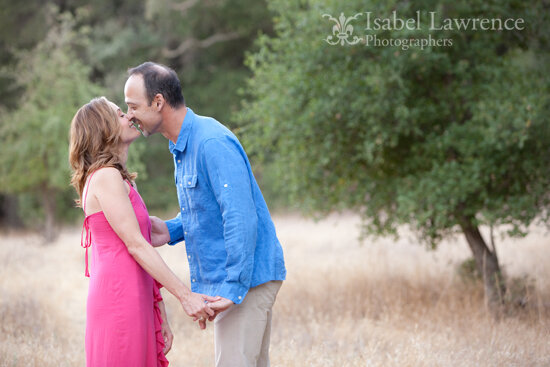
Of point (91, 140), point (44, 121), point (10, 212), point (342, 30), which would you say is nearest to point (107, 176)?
point (91, 140)

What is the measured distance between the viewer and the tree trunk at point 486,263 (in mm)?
6898

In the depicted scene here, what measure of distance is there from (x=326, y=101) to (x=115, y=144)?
4.01 m

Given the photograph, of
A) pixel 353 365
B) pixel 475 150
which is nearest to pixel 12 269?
pixel 353 365

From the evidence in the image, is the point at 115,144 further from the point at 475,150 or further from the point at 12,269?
the point at 12,269

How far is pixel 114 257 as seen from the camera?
2996mm

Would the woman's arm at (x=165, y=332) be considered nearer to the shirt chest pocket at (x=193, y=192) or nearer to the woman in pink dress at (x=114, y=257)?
the woman in pink dress at (x=114, y=257)

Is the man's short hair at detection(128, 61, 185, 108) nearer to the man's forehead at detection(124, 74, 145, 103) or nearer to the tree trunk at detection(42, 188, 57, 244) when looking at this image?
the man's forehead at detection(124, 74, 145, 103)

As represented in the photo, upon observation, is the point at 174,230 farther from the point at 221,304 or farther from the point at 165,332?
the point at 221,304

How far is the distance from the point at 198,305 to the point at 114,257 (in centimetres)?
57

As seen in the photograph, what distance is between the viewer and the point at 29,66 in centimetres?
1593

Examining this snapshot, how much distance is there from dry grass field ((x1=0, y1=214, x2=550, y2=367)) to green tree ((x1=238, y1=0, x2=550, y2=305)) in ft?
2.60

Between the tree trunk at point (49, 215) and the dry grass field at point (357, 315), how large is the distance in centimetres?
478

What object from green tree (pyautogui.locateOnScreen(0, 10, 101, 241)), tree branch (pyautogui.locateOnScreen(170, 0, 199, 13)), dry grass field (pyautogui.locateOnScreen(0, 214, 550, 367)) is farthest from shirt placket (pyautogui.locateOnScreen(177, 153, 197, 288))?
tree branch (pyautogui.locateOnScreen(170, 0, 199, 13))

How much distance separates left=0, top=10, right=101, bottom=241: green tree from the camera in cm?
1488
